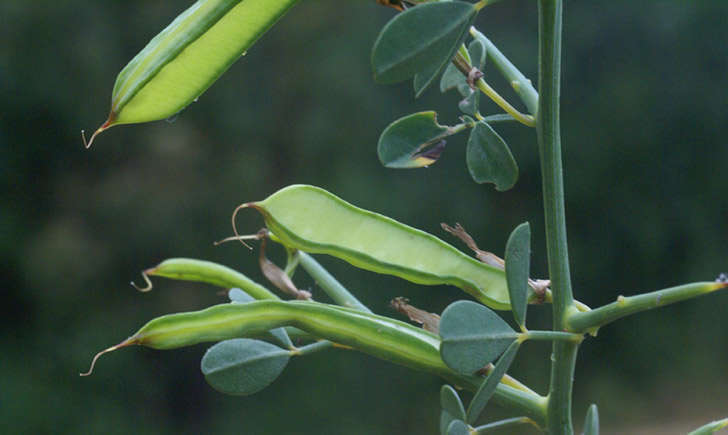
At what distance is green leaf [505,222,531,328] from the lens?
0.27 meters

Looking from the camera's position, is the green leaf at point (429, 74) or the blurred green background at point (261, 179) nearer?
the green leaf at point (429, 74)

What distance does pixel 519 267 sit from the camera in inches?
10.7

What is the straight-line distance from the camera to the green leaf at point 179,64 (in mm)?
284

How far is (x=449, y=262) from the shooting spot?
0.33m

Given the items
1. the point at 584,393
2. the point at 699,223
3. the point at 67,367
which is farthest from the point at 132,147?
the point at 699,223

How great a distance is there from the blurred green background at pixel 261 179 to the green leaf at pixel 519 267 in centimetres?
148

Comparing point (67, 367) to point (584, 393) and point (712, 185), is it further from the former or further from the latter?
point (712, 185)

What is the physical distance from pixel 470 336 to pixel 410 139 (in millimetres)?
110

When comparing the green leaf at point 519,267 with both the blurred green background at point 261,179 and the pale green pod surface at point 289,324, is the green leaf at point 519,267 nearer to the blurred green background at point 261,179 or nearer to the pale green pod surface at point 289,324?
the pale green pod surface at point 289,324

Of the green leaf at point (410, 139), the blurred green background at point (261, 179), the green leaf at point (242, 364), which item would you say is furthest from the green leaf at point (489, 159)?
the blurred green background at point (261, 179)

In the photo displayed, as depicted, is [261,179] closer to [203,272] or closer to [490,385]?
[203,272]

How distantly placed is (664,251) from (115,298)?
58.4 inches

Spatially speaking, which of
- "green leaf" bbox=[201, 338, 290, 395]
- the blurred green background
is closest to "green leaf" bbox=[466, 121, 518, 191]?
"green leaf" bbox=[201, 338, 290, 395]

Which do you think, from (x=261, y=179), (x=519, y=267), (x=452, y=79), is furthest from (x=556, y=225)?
(x=261, y=179)
